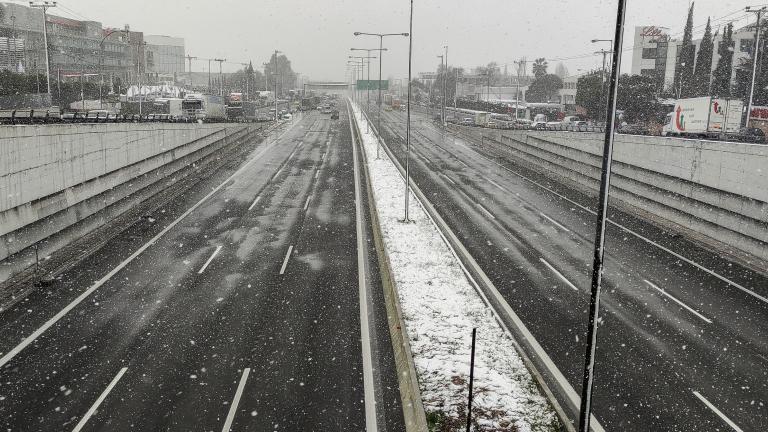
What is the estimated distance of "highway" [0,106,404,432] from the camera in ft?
39.0

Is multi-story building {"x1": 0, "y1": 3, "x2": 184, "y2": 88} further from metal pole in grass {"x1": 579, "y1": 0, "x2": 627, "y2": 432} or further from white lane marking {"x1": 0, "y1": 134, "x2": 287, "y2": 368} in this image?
metal pole in grass {"x1": 579, "y1": 0, "x2": 627, "y2": 432}

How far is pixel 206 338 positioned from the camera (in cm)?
1551

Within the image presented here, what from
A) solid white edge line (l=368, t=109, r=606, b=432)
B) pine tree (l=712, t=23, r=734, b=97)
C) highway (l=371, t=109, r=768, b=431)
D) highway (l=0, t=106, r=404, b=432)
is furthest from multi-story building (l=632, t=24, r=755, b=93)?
highway (l=0, t=106, r=404, b=432)

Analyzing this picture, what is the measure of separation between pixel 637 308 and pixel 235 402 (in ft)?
43.0

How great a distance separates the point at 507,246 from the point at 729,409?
43.7 feet

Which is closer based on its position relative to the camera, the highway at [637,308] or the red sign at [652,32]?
the highway at [637,308]

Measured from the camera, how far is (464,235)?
2688 centimetres

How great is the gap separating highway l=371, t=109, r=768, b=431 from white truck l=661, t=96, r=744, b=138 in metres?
16.4

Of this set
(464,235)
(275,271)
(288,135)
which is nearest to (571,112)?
(288,135)

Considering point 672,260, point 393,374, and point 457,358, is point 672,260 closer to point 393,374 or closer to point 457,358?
point 457,358

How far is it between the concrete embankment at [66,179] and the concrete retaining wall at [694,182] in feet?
95.2

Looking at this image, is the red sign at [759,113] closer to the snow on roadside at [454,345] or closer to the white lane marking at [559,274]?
the white lane marking at [559,274]

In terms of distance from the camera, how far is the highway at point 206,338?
11.9 m

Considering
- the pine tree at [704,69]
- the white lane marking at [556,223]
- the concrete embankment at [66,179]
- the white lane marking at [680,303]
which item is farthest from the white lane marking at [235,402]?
the pine tree at [704,69]
